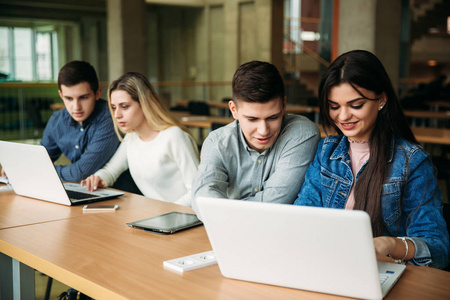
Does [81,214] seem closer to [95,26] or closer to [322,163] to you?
[322,163]

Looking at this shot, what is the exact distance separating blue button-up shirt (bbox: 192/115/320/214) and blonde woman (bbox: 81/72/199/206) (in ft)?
1.90

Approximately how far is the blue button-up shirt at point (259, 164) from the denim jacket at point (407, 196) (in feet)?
0.61

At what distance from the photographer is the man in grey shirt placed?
73.8 inches

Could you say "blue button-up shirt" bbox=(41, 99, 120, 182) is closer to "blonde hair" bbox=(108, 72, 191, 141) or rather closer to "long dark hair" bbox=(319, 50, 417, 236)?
"blonde hair" bbox=(108, 72, 191, 141)

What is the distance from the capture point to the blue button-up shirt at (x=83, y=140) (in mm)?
2945

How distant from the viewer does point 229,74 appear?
12812 millimetres

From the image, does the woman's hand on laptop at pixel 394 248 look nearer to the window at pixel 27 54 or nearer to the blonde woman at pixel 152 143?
the blonde woman at pixel 152 143

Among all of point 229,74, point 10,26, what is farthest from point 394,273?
point 229,74

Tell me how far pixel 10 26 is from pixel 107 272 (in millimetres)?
10016

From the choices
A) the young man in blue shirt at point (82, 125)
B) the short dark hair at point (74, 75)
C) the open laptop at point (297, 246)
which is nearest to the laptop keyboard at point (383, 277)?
the open laptop at point (297, 246)

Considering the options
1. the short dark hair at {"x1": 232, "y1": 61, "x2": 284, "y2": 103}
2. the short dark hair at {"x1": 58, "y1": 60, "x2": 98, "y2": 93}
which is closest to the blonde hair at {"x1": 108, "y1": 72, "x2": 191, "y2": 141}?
the short dark hair at {"x1": 58, "y1": 60, "x2": 98, "y2": 93}

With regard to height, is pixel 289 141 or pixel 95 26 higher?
pixel 95 26

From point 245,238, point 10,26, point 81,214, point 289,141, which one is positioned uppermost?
point 10,26

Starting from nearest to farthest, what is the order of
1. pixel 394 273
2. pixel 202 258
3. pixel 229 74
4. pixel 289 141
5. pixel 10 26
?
pixel 394 273 → pixel 202 258 → pixel 289 141 → pixel 10 26 → pixel 229 74
